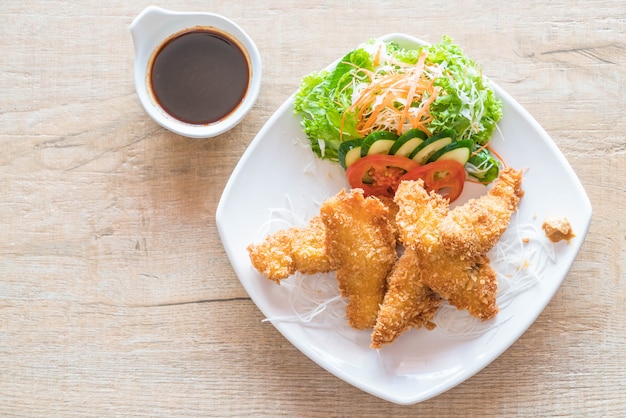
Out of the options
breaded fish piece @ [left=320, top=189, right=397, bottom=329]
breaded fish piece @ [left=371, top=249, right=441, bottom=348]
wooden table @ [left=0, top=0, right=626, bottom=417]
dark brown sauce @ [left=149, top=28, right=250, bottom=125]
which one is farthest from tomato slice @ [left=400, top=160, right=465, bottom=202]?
dark brown sauce @ [left=149, top=28, right=250, bottom=125]

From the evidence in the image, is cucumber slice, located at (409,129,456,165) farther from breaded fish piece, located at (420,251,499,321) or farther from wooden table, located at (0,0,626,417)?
wooden table, located at (0,0,626,417)

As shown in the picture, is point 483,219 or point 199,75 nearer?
point 483,219

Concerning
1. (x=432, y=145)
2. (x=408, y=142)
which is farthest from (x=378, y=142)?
(x=432, y=145)

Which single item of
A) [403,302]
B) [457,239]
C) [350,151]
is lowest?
[403,302]

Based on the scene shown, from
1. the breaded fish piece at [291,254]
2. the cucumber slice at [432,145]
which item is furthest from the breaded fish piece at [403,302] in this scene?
the cucumber slice at [432,145]

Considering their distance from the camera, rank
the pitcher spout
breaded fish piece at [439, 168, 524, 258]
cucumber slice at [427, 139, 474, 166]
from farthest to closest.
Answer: the pitcher spout
cucumber slice at [427, 139, 474, 166]
breaded fish piece at [439, 168, 524, 258]

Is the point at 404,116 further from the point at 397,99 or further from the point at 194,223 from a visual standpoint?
the point at 194,223

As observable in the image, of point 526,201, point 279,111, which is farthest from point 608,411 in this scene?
point 279,111
